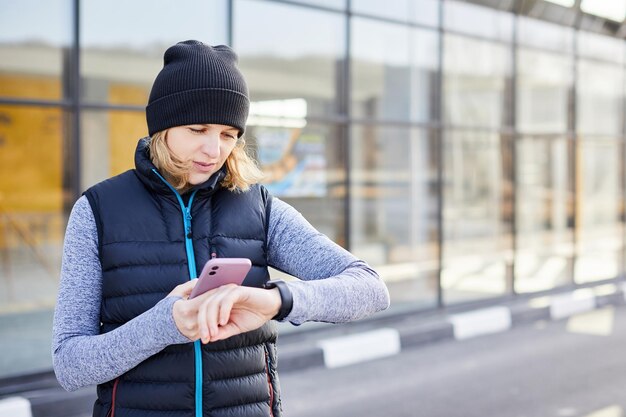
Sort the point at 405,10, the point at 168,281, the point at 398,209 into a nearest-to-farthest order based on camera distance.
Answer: the point at 168,281 → the point at 405,10 → the point at 398,209

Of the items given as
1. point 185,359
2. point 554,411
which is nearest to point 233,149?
point 185,359

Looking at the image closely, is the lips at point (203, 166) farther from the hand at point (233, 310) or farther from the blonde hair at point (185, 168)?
the hand at point (233, 310)

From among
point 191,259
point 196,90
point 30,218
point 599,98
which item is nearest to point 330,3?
point 30,218

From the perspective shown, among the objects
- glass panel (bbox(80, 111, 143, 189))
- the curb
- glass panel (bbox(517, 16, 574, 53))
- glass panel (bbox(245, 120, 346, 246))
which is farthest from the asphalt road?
glass panel (bbox(517, 16, 574, 53))

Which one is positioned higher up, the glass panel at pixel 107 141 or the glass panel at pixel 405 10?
the glass panel at pixel 405 10

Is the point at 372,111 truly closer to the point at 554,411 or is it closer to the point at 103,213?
the point at 554,411

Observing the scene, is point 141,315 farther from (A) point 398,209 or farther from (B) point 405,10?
(A) point 398,209

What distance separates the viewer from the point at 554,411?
17.8ft

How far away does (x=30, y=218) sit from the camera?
645cm

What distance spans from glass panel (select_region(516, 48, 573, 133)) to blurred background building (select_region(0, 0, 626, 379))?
31mm

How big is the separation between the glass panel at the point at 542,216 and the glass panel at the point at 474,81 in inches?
28.8

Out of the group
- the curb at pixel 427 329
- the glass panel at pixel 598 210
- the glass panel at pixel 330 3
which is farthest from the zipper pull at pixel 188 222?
the glass panel at pixel 598 210

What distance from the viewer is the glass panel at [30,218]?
20.2ft

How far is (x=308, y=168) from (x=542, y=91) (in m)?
4.31
